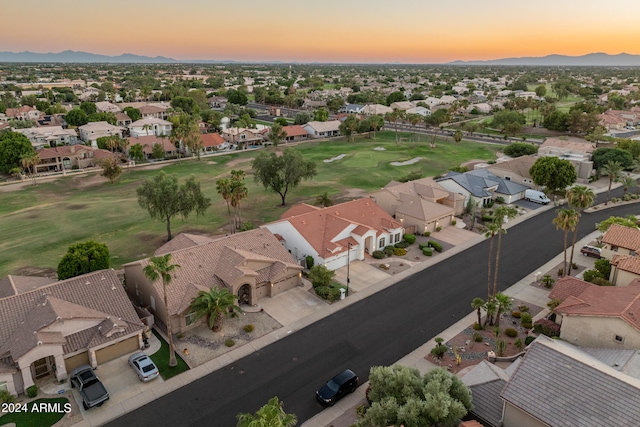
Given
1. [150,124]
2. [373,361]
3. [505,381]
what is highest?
[150,124]

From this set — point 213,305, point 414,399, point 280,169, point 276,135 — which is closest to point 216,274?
point 213,305

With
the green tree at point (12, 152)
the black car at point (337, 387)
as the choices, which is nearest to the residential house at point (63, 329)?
the black car at point (337, 387)

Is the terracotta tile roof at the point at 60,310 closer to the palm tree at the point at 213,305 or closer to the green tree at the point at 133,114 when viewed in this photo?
the palm tree at the point at 213,305

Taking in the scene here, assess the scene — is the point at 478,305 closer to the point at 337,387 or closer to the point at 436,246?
the point at 337,387

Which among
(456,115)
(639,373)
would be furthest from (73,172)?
(456,115)

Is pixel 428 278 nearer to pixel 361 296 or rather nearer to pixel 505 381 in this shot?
pixel 361 296

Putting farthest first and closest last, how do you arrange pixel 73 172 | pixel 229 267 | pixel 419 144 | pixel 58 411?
pixel 419 144, pixel 73 172, pixel 229 267, pixel 58 411
